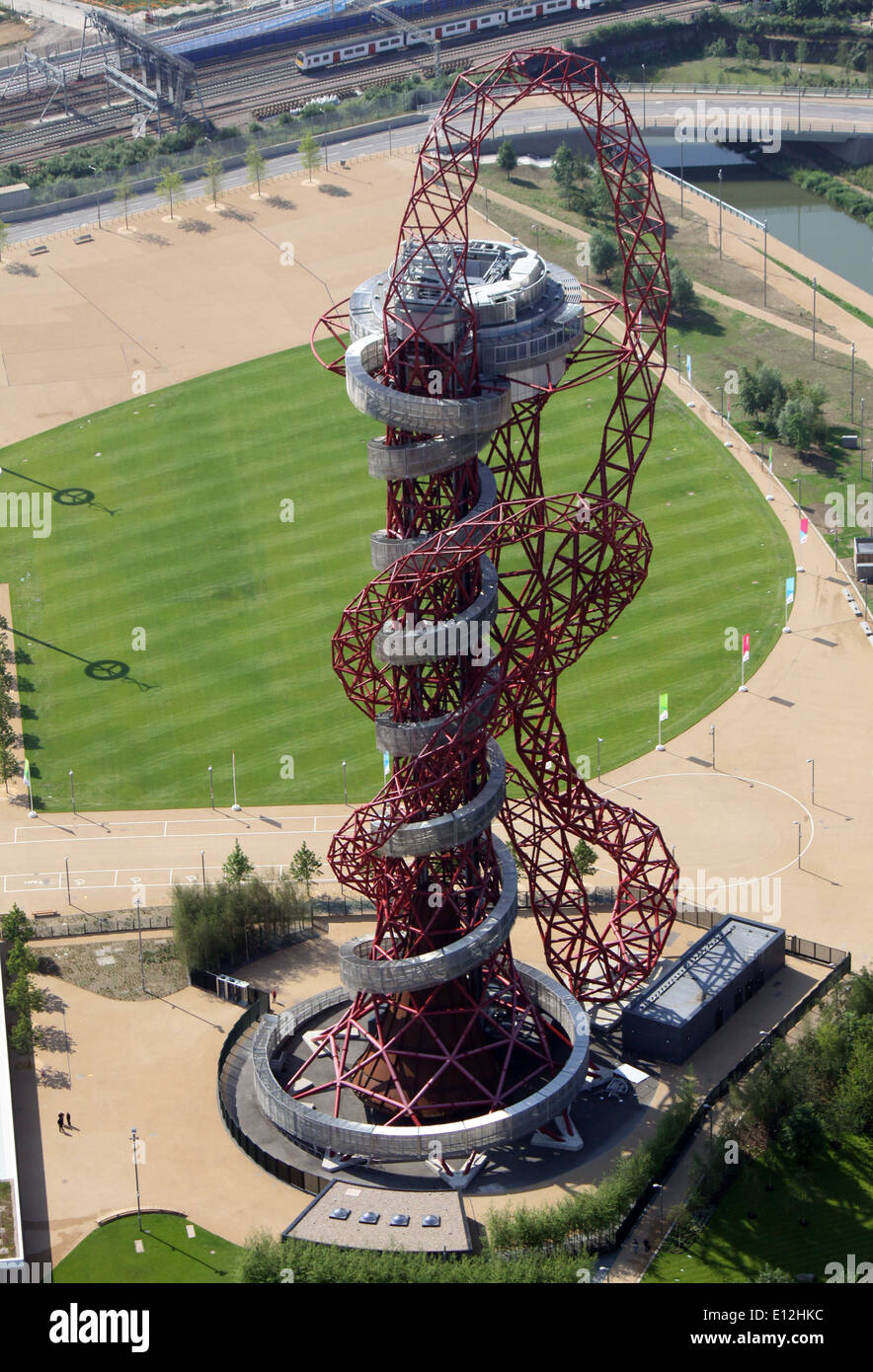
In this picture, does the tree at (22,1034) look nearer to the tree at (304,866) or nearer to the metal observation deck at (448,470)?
the metal observation deck at (448,470)

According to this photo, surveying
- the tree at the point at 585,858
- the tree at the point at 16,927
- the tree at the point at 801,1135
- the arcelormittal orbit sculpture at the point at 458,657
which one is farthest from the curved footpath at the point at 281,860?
the tree at the point at 801,1135

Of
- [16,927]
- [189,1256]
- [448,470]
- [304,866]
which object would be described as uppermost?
[448,470]

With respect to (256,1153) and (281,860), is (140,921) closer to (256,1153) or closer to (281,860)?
(281,860)

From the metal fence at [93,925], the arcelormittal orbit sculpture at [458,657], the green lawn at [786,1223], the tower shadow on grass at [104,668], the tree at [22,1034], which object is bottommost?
the metal fence at [93,925]

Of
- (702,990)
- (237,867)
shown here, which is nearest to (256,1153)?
(237,867)

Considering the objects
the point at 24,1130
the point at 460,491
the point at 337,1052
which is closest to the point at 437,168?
the point at 460,491

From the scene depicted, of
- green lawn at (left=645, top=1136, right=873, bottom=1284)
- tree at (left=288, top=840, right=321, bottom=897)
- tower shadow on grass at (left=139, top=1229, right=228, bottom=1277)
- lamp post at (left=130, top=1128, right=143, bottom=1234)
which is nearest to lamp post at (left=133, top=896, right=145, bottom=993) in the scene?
tree at (left=288, top=840, right=321, bottom=897)
